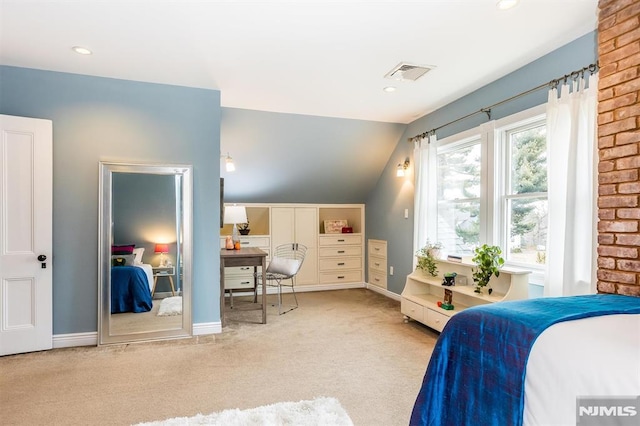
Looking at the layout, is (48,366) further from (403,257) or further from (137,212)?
(403,257)

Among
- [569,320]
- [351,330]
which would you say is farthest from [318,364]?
[569,320]

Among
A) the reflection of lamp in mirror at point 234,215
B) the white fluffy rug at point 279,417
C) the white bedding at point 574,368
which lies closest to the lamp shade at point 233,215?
the reflection of lamp in mirror at point 234,215

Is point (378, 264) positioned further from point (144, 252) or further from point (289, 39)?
point (289, 39)

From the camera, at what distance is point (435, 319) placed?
3.41 metres

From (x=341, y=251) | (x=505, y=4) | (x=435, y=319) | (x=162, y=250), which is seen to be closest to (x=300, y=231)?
(x=341, y=251)

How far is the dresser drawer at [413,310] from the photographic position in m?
3.65

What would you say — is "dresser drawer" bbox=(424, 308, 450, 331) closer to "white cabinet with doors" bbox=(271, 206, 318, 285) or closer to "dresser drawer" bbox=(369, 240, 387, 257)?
"dresser drawer" bbox=(369, 240, 387, 257)

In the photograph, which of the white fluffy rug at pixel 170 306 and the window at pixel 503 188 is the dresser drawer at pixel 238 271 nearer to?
the white fluffy rug at pixel 170 306

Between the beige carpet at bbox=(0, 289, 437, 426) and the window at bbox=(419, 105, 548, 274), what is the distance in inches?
46.4

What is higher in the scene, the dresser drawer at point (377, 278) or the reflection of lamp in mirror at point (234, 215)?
the reflection of lamp in mirror at point (234, 215)

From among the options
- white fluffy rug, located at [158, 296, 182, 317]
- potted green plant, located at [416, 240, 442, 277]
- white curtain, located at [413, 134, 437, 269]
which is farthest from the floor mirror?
white curtain, located at [413, 134, 437, 269]

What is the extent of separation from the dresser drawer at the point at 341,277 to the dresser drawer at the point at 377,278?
0.82ft

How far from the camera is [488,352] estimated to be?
1.41m

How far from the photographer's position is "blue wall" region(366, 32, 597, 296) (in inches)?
104
